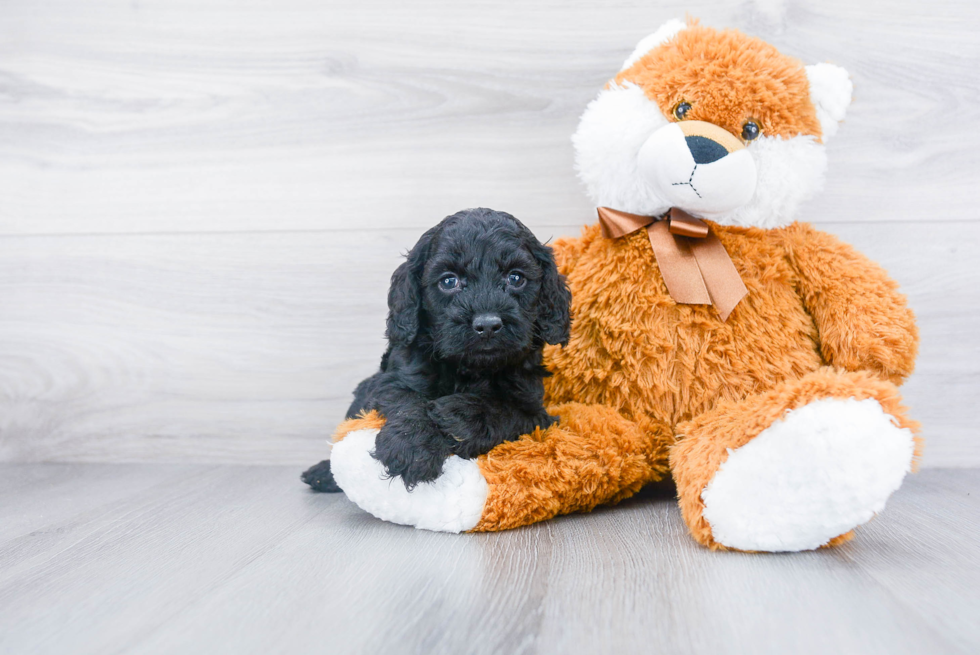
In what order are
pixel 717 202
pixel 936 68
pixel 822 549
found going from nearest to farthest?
pixel 822 549, pixel 717 202, pixel 936 68

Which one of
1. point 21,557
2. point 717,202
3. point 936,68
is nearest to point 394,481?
point 21,557

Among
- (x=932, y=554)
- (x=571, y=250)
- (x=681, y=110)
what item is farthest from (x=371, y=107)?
(x=932, y=554)

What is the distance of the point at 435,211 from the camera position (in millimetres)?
1473

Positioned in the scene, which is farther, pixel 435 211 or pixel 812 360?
pixel 435 211

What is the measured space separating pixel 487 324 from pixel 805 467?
0.43 meters

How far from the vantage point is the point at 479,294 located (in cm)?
92

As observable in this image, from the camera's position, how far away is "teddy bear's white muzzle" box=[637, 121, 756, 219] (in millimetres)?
1031

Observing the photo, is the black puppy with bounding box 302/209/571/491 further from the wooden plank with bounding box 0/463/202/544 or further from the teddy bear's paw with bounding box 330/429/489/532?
the wooden plank with bounding box 0/463/202/544

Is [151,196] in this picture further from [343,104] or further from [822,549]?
[822,549]

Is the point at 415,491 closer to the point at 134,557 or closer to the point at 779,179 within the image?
the point at 134,557

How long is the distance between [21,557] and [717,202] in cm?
113

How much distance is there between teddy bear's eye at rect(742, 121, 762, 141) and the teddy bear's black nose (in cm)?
A: 7

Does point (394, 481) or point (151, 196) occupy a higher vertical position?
point (151, 196)

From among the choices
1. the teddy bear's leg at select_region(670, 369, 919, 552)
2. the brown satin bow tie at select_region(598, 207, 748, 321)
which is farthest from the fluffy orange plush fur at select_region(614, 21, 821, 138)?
the teddy bear's leg at select_region(670, 369, 919, 552)
